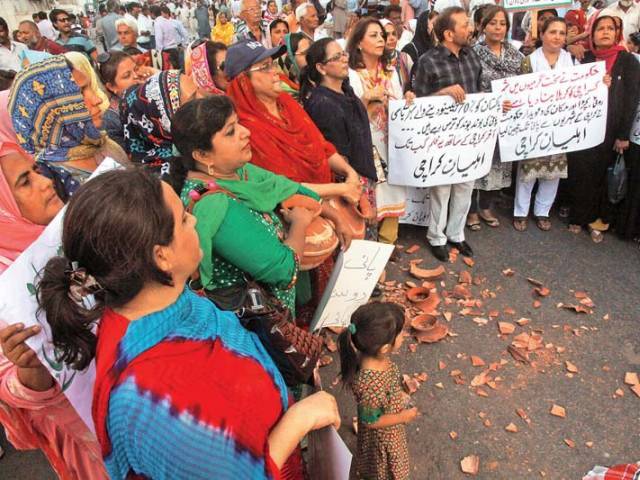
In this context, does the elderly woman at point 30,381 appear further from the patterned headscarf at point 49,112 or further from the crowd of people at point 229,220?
the patterned headscarf at point 49,112

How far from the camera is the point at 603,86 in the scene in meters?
4.48

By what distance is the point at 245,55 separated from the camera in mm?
2838

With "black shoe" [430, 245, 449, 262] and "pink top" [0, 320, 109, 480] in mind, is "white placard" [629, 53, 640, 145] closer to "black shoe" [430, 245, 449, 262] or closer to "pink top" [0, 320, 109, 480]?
"black shoe" [430, 245, 449, 262]

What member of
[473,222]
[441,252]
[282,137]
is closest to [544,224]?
[473,222]

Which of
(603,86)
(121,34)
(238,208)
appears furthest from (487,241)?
(121,34)

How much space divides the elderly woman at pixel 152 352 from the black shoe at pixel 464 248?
362 centimetres

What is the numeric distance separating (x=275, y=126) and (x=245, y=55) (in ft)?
1.43

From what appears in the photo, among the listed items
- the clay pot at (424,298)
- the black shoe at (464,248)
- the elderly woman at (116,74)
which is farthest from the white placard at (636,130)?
the elderly woman at (116,74)

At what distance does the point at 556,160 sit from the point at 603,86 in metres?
0.75

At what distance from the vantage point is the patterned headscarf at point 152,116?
2.93 m

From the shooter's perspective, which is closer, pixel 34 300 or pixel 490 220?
pixel 34 300

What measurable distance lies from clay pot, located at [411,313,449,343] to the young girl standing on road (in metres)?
1.28

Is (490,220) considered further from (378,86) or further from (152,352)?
(152,352)

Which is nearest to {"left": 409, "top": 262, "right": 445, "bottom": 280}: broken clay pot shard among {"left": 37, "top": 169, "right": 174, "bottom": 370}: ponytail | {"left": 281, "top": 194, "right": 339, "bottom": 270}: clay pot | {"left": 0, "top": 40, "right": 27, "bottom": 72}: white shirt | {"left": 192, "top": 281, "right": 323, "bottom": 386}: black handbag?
{"left": 281, "top": 194, "right": 339, "bottom": 270}: clay pot
